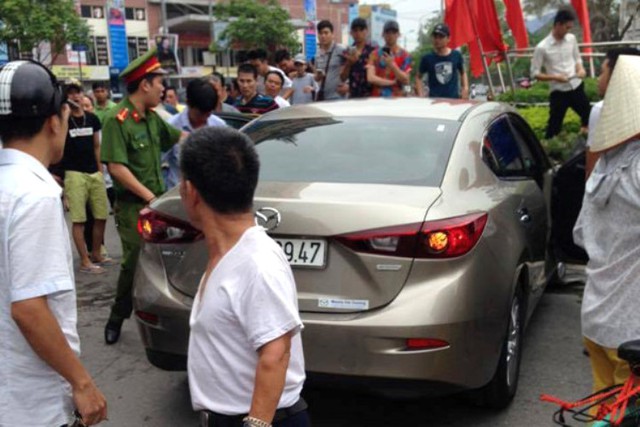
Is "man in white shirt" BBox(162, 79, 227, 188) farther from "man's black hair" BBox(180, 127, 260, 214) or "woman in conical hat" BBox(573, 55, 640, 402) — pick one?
"man's black hair" BBox(180, 127, 260, 214)

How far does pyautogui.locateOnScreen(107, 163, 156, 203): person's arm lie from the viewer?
14.9ft

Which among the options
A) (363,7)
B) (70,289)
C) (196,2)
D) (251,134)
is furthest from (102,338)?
(363,7)

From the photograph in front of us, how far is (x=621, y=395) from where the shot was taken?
213 centimetres

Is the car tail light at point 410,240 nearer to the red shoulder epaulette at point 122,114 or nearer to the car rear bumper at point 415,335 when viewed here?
the car rear bumper at point 415,335

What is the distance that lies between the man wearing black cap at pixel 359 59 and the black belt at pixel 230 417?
22.2 feet

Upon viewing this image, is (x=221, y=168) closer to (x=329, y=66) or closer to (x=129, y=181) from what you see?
(x=129, y=181)

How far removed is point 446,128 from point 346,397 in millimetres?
1528

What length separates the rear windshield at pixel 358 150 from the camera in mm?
3625

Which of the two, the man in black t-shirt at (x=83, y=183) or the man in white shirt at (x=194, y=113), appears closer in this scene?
the man in white shirt at (x=194, y=113)

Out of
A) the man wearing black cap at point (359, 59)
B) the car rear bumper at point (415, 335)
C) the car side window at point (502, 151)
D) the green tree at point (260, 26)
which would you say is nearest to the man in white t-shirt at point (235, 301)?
the car rear bumper at point (415, 335)

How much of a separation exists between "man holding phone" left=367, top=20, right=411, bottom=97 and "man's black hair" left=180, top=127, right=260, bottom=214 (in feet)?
A: 21.4

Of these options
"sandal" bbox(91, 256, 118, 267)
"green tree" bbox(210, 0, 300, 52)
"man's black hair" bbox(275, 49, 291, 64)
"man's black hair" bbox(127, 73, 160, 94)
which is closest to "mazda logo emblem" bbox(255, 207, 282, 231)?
"man's black hair" bbox(127, 73, 160, 94)

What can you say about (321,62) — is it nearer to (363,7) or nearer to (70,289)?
(70,289)

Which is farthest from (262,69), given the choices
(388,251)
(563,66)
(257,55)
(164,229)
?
(388,251)
